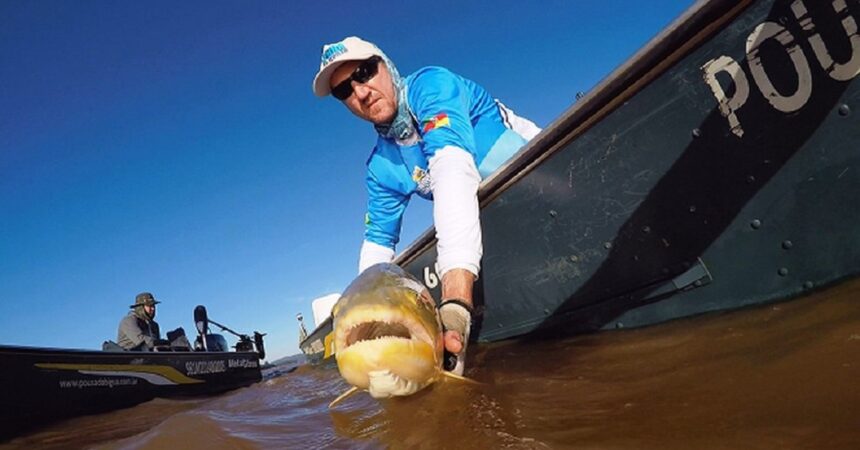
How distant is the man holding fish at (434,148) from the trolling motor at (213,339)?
7.62m

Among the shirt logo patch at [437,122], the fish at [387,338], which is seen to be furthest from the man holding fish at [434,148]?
the fish at [387,338]

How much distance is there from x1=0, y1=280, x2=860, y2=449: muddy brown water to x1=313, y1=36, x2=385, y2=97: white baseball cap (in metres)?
2.07

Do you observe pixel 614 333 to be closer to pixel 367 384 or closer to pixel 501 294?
pixel 501 294

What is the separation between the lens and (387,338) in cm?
155

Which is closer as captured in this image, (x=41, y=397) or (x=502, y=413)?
(x=502, y=413)

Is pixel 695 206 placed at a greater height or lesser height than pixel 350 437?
greater

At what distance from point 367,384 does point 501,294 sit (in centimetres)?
163

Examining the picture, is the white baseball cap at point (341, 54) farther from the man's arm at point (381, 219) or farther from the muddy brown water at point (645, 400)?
the muddy brown water at point (645, 400)

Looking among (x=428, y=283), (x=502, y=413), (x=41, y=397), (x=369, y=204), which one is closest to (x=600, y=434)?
(x=502, y=413)

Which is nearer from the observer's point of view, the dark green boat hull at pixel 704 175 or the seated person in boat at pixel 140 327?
the dark green boat hull at pixel 704 175

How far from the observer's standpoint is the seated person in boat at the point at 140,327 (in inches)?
325

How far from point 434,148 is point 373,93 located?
854 mm

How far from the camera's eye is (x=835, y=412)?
0.95m

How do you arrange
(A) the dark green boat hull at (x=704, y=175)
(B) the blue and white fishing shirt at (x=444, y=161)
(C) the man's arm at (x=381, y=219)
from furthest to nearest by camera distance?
(C) the man's arm at (x=381, y=219)
(B) the blue and white fishing shirt at (x=444, y=161)
(A) the dark green boat hull at (x=704, y=175)
